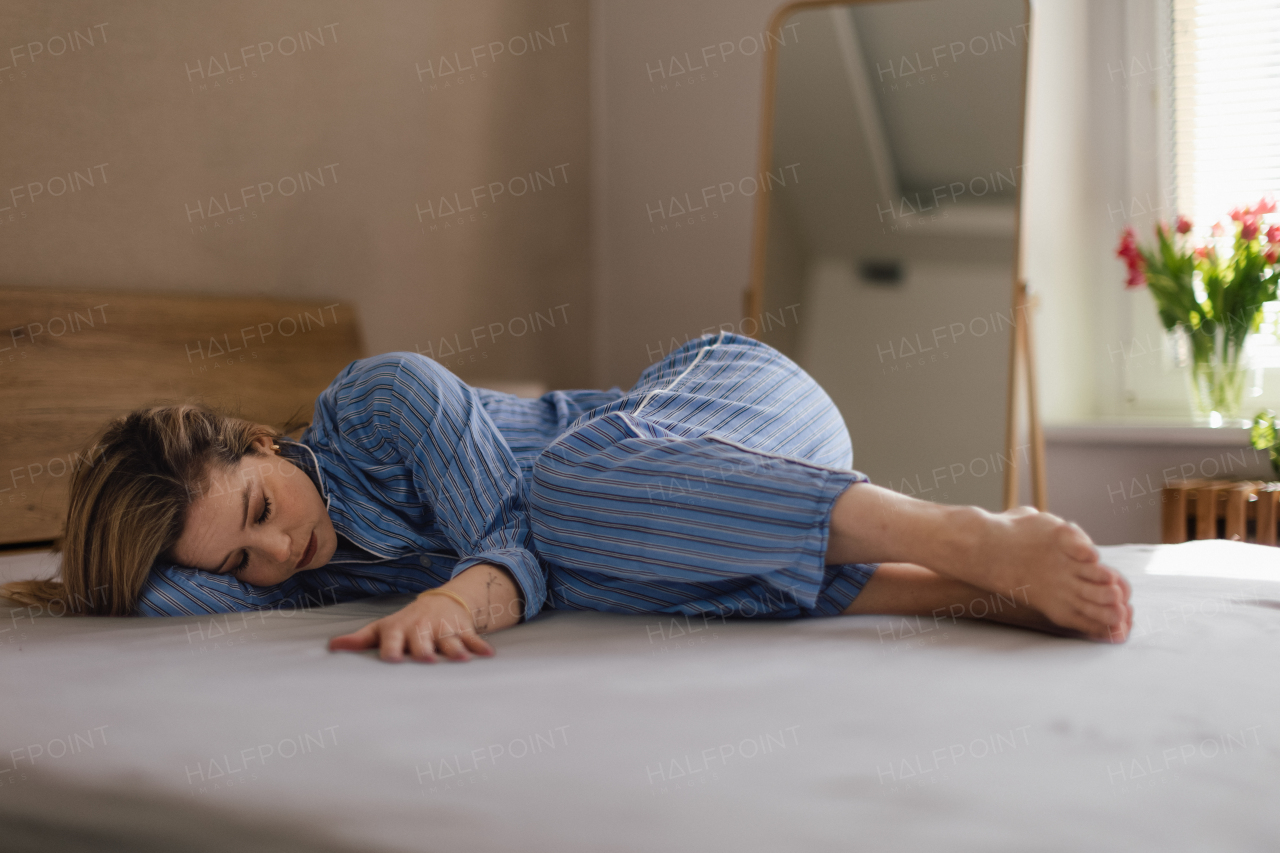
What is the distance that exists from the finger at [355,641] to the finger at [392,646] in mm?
27

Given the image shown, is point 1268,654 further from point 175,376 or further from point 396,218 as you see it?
point 396,218

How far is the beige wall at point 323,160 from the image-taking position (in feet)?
4.99

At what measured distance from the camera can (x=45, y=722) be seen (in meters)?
0.69

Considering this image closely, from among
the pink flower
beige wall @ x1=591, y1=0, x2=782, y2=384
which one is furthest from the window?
beige wall @ x1=591, y1=0, x2=782, y2=384

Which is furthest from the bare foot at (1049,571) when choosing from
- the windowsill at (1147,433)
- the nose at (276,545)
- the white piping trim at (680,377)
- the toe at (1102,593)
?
the windowsill at (1147,433)

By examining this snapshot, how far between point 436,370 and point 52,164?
88 cm

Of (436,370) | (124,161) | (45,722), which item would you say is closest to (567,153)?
(124,161)

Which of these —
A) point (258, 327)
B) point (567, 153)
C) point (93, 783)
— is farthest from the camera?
point (567, 153)

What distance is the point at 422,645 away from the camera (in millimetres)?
801

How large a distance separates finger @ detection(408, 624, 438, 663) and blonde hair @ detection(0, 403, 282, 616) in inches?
12.3

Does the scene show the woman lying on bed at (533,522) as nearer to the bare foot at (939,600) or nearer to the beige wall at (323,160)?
the bare foot at (939,600)

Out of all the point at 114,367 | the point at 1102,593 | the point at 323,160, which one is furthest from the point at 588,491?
the point at 323,160

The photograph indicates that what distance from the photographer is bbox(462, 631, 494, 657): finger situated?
0.82 metres

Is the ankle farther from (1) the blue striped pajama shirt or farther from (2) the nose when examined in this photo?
(2) the nose
